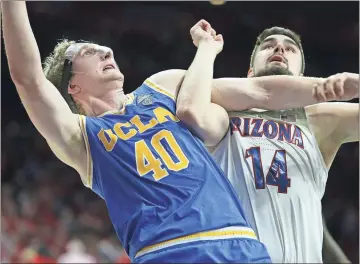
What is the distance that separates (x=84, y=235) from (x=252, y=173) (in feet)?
15.1

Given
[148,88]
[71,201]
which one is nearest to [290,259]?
[148,88]

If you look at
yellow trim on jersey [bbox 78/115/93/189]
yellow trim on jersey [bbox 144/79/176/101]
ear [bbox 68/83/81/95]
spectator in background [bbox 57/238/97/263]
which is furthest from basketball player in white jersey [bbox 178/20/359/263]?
spectator in background [bbox 57/238/97/263]

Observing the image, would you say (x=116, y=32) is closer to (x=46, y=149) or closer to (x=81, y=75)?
(x=46, y=149)

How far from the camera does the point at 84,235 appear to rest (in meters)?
7.21

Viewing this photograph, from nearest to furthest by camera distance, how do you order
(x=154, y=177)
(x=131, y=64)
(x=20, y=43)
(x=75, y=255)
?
(x=20, y=43) < (x=154, y=177) < (x=75, y=255) < (x=131, y=64)

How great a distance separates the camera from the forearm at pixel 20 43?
8.21 ft

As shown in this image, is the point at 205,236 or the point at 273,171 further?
the point at 273,171

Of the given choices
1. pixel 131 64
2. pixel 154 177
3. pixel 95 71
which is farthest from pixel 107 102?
pixel 131 64

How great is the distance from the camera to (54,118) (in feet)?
8.91

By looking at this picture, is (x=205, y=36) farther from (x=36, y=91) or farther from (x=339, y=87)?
(x=36, y=91)

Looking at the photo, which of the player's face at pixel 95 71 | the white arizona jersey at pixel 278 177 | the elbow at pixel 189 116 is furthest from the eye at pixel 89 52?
the white arizona jersey at pixel 278 177

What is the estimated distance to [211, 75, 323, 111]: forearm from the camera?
2.78 meters

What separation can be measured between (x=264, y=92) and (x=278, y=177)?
0.39m

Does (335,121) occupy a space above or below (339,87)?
below
